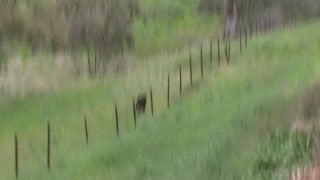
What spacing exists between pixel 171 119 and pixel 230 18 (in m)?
21.3

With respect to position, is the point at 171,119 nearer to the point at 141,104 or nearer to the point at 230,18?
the point at 141,104

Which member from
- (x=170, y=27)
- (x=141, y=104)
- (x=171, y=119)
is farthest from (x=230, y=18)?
(x=171, y=119)

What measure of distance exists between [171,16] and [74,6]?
Answer: 15052 millimetres

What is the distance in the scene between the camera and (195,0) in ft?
178

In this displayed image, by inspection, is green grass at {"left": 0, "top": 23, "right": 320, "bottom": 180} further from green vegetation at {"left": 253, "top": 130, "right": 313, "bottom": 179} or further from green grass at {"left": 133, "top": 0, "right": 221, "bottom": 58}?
green grass at {"left": 133, "top": 0, "right": 221, "bottom": 58}

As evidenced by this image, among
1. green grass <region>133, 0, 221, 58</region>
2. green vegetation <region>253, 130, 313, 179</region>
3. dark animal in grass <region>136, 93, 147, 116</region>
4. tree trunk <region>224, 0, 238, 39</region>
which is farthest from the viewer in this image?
green grass <region>133, 0, 221, 58</region>

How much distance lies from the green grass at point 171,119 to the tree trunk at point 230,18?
8.42 metres

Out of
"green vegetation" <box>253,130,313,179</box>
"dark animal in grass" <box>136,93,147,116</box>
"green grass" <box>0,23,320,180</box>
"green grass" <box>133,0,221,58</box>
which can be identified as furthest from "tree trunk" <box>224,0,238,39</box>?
"green vegetation" <box>253,130,313,179</box>

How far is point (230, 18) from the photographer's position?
45.0m

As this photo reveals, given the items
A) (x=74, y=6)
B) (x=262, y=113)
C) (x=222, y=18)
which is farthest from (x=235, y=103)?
(x=222, y=18)

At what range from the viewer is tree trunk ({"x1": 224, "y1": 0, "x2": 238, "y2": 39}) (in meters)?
43.9

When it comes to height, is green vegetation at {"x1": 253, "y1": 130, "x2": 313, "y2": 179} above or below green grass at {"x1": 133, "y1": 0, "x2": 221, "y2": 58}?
above

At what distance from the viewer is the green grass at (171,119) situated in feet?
65.9

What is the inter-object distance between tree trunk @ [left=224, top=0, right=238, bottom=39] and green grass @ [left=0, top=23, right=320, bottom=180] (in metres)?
8.42
